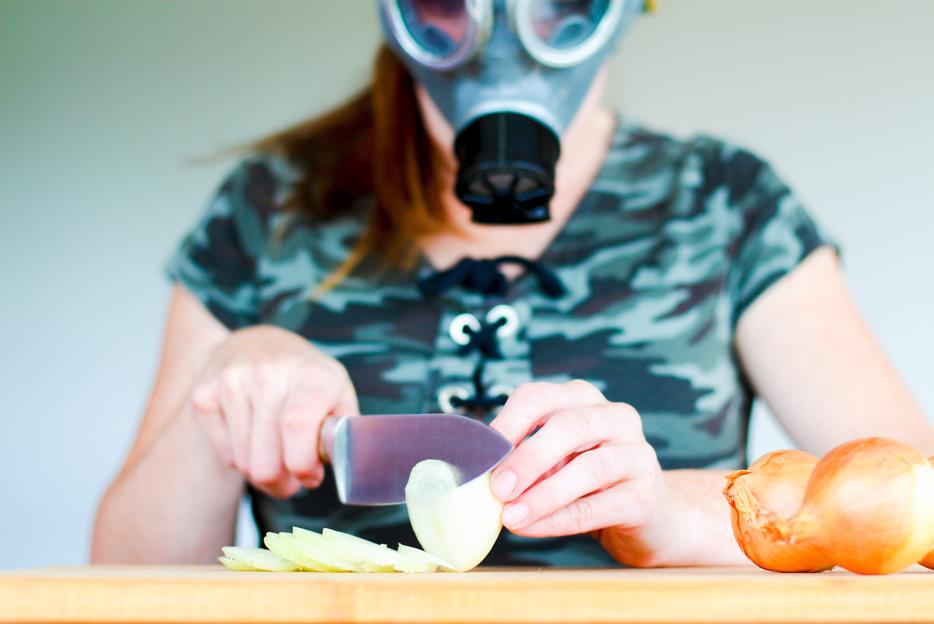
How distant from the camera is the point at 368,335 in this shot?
133cm

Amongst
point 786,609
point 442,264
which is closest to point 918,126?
point 442,264

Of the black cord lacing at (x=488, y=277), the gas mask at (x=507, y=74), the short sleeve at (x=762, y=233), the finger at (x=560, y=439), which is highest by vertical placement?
the gas mask at (x=507, y=74)

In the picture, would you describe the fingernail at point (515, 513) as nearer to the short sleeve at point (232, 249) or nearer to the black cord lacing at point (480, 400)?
the black cord lacing at point (480, 400)

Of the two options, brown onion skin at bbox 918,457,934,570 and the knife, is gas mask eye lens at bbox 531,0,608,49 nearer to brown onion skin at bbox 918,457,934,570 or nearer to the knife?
the knife

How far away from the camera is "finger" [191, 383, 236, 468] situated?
98 cm

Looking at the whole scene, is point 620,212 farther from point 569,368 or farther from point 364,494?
point 364,494

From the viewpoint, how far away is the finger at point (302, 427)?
2.93 feet

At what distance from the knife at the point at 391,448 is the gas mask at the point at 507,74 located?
0.31 metres

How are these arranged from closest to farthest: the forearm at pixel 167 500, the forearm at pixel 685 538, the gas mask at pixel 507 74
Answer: the forearm at pixel 685 538 < the gas mask at pixel 507 74 < the forearm at pixel 167 500

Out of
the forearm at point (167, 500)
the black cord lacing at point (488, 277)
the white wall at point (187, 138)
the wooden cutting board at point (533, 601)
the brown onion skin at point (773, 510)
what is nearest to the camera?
the wooden cutting board at point (533, 601)

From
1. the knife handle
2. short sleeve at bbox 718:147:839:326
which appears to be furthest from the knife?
short sleeve at bbox 718:147:839:326

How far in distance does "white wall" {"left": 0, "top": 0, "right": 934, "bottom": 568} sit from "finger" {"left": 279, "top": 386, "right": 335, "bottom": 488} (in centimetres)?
192

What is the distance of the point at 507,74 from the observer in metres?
1.09

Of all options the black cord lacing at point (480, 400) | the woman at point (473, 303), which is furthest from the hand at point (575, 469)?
the black cord lacing at point (480, 400)
